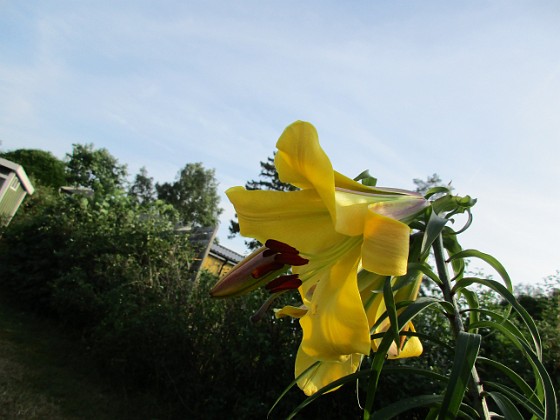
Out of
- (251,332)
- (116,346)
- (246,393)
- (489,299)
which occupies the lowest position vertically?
(116,346)

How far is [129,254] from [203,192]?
26.2 meters

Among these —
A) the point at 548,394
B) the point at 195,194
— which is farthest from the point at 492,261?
the point at 195,194

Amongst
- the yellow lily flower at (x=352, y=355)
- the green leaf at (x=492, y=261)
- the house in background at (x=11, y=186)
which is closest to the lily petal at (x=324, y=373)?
the yellow lily flower at (x=352, y=355)

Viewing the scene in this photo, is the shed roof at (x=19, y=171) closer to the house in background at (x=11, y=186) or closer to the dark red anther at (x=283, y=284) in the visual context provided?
the house in background at (x=11, y=186)

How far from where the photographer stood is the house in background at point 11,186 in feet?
40.0

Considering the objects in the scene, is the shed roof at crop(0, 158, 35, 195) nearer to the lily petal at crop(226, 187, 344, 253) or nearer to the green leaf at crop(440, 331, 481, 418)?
the lily petal at crop(226, 187, 344, 253)

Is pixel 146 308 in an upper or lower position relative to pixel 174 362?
upper

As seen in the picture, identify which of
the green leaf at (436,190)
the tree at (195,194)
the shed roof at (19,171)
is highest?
the tree at (195,194)

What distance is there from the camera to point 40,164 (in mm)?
21594

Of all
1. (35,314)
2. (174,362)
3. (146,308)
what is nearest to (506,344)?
(174,362)

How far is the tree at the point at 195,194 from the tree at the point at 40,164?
10167mm

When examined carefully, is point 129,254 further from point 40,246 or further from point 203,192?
point 203,192

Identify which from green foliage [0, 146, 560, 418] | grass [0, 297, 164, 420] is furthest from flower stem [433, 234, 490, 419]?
grass [0, 297, 164, 420]

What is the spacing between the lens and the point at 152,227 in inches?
264
